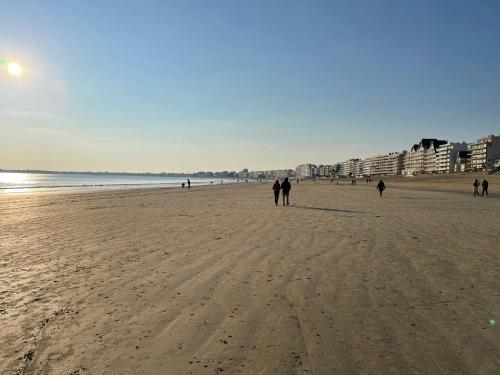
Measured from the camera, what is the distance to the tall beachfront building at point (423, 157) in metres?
166

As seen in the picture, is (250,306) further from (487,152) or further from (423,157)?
(423,157)

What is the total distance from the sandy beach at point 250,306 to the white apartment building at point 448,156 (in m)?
163

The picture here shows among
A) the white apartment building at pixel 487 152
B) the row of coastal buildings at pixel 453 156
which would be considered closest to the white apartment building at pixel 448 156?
the row of coastal buildings at pixel 453 156

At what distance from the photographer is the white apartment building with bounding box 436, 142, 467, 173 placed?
150875 millimetres

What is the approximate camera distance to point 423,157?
175875 millimetres

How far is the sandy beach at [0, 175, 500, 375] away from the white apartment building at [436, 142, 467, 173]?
6416 inches

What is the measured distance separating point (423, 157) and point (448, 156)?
23.8 meters

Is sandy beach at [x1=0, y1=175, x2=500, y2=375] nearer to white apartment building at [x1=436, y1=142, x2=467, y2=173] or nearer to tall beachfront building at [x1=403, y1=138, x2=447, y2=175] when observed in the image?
white apartment building at [x1=436, y1=142, x2=467, y2=173]

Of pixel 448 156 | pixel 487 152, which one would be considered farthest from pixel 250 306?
pixel 448 156

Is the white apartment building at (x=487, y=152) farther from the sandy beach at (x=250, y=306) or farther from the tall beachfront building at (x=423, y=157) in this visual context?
the sandy beach at (x=250, y=306)

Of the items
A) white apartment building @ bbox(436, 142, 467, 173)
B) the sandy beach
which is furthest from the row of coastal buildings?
the sandy beach

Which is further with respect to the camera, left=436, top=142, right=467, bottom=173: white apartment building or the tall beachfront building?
the tall beachfront building

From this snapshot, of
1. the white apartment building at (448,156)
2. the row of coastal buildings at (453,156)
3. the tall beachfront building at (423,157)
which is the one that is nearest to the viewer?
the row of coastal buildings at (453,156)

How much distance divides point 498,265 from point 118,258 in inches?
342
